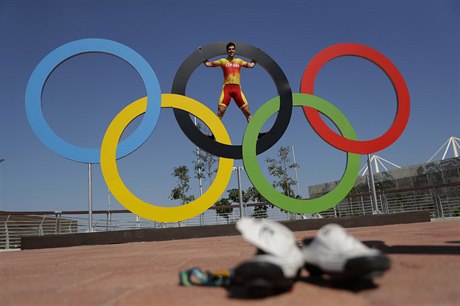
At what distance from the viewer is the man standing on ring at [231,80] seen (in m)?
7.92

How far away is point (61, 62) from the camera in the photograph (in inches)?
300

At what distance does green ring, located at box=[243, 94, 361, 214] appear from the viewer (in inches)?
284

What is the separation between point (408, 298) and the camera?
4.83 feet

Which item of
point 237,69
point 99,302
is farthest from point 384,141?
point 99,302

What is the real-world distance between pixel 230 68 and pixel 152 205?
3.63 m

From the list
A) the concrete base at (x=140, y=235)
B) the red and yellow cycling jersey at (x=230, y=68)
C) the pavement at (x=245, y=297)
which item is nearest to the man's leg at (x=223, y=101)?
the red and yellow cycling jersey at (x=230, y=68)

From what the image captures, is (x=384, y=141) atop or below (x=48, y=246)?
atop

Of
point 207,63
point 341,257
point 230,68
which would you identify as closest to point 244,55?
point 230,68

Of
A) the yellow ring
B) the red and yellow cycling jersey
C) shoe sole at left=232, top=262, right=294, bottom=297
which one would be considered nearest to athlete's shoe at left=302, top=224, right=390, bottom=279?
shoe sole at left=232, top=262, right=294, bottom=297

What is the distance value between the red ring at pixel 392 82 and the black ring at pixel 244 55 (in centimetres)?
51

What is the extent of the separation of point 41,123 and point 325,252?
283 inches

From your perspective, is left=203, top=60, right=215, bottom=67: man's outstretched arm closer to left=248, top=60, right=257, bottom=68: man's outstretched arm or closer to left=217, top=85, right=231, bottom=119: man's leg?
left=217, top=85, right=231, bottom=119: man's leg

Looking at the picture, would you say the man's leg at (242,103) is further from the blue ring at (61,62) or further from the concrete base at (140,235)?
the concrete base at (140,235)

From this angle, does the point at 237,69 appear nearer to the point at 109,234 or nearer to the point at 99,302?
the point at 109,234
